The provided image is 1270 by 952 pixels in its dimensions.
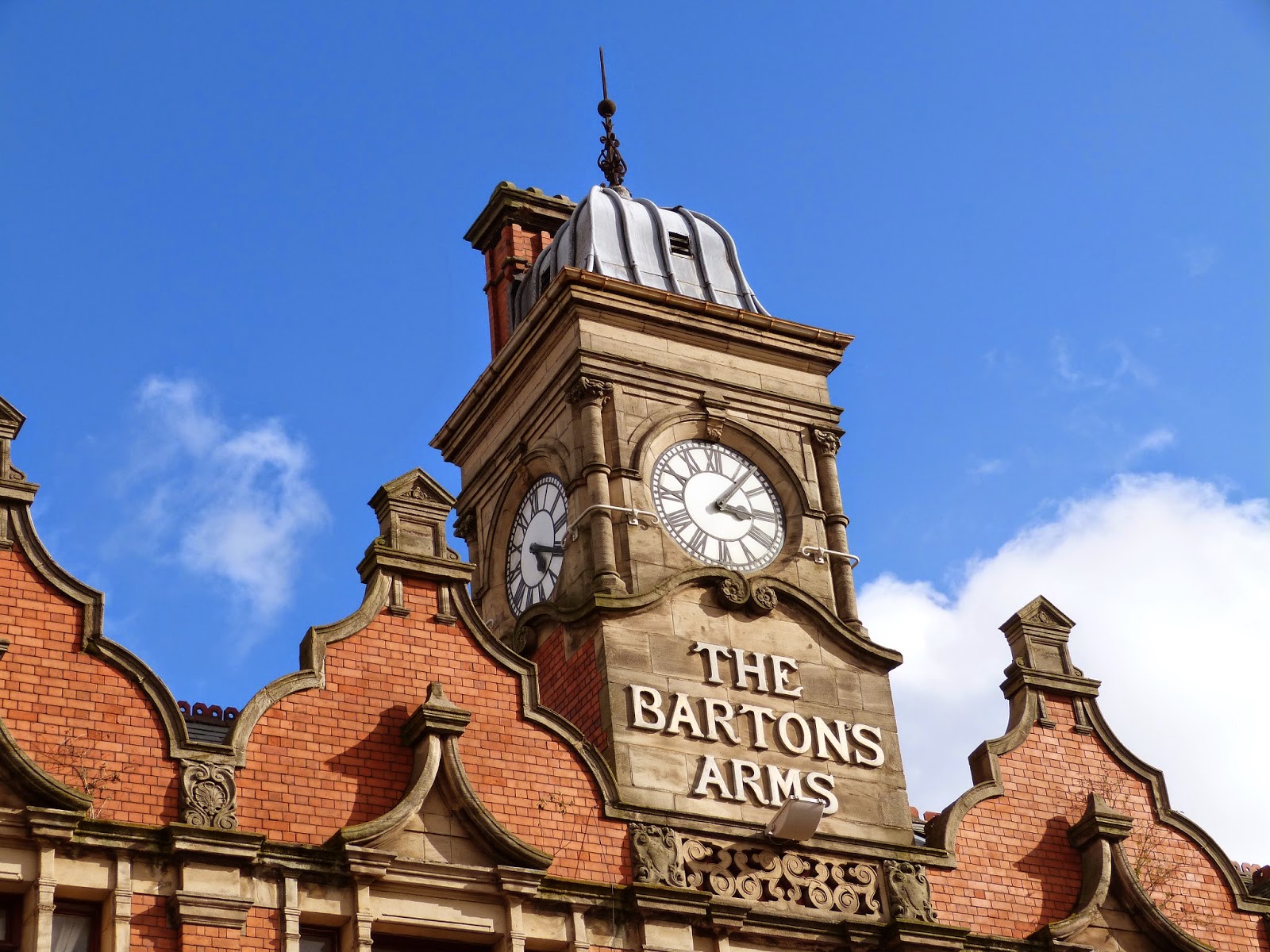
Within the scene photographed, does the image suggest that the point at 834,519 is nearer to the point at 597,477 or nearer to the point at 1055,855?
the point at 597,477

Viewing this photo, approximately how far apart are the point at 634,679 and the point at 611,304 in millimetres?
5566

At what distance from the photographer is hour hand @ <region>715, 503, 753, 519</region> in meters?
30.6

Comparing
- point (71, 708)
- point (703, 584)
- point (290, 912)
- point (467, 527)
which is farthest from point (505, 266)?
point (290, 912)

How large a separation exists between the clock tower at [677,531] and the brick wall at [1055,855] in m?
1.12

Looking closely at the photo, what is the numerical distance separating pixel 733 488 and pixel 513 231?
287 inches

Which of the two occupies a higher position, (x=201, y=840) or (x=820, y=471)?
(x=820, y=471)

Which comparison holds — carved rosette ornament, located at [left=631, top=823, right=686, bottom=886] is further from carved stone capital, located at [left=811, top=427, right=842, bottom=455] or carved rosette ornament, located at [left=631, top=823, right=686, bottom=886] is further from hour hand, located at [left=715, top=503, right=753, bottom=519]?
carved stone capital, located at [left=811, top=427, right=842, bottom=455]

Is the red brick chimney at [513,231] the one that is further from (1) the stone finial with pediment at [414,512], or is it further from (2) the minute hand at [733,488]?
(1) the stone finial with pediment at [414,512]

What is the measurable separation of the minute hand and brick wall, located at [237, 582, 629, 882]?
16.2 feet

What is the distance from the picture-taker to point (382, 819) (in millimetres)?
24406

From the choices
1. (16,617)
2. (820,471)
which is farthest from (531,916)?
(820,471)

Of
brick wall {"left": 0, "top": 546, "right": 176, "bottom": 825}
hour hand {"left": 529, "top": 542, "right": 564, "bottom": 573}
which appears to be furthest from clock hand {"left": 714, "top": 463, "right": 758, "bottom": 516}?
brick wall {"left": 0, "top": 546, "right": 176, "bottom": 825}

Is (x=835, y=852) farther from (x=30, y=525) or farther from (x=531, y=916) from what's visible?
(x=30, y=525)

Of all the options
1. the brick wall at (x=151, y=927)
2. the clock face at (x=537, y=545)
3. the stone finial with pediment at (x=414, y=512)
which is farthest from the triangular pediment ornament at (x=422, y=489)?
the brick wall at (x=151, y=927)
